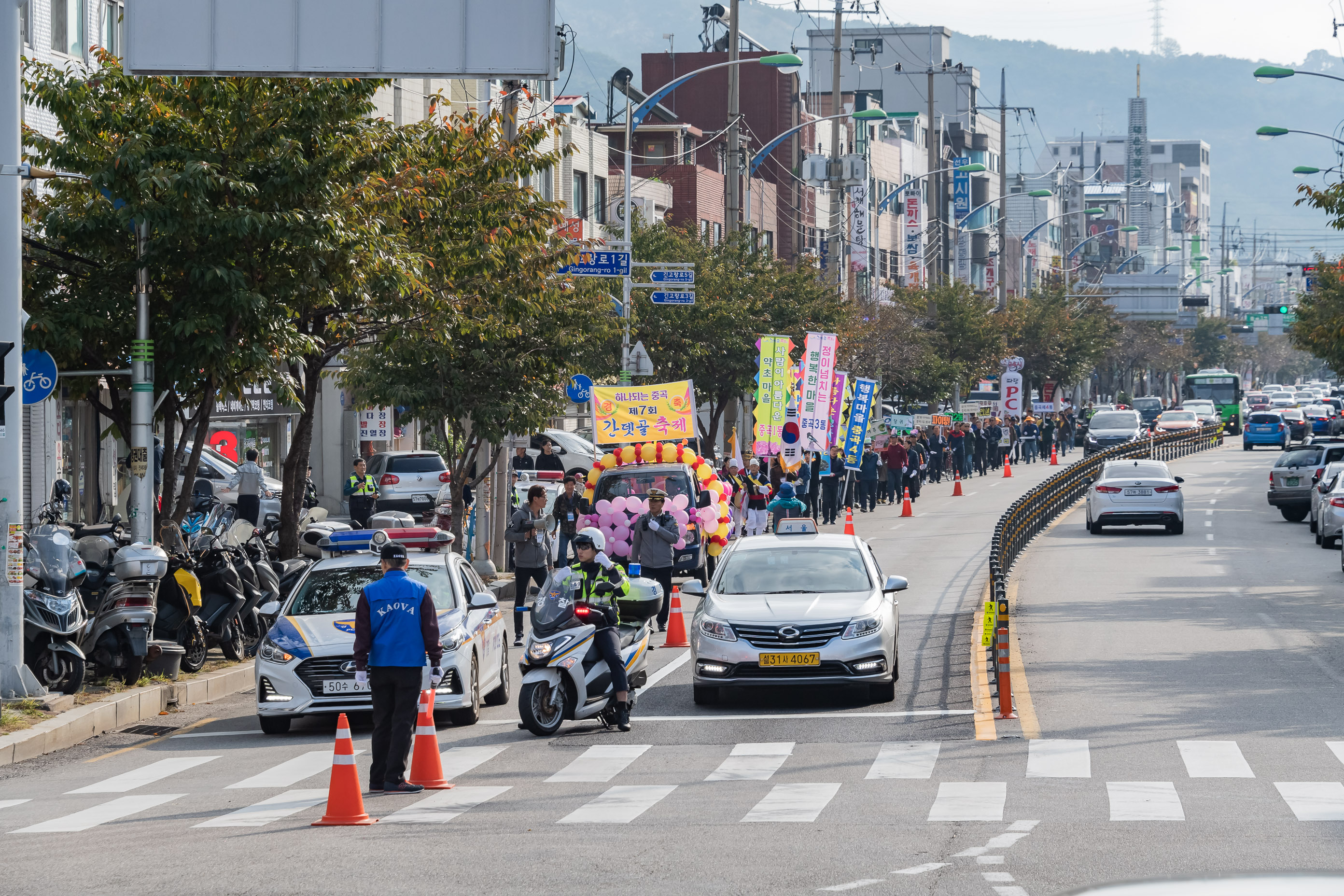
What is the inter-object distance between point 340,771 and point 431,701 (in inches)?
51.7

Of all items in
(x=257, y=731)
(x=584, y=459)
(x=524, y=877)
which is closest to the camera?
(x=524, y=877)

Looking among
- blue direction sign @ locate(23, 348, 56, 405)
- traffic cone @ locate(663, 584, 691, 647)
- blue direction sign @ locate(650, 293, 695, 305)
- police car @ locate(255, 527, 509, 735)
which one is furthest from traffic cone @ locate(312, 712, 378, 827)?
blue direction sign @ locate(650, 293, 695, 305)

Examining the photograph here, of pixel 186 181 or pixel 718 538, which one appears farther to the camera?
pixel 718 538

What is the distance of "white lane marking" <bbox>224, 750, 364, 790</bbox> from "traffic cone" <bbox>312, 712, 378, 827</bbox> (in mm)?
1838

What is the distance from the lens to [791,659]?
15.0 meters

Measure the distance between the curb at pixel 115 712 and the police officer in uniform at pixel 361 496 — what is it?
11.4m

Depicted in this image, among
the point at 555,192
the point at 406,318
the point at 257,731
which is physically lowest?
the point at 257,731

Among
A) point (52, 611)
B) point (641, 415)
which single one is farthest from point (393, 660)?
point (641, 415)

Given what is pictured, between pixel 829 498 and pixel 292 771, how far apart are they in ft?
89.4

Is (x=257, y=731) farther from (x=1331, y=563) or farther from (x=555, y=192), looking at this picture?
(x=555, y=192)

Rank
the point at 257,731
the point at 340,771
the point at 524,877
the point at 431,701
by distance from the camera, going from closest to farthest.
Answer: the point at 524,877
the point at 340,771
the point at 431,701
the point at 257,731

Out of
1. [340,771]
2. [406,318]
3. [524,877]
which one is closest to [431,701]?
[340,771]

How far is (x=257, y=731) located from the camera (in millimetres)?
14891

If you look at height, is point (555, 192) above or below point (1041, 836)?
above
